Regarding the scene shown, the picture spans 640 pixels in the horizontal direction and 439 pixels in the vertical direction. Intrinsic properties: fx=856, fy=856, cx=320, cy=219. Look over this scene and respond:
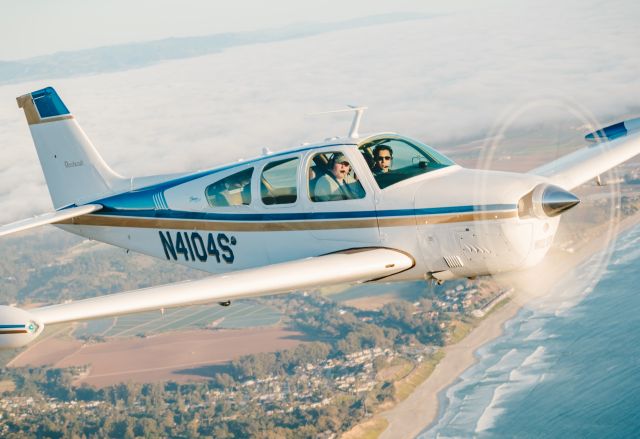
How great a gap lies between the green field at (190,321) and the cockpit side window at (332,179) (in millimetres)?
43895

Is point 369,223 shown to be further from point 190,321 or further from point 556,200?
point 190,321

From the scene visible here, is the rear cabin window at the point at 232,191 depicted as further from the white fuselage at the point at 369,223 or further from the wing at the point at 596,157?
the wing at the point at 596,157

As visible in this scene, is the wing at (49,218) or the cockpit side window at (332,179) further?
the wing at (49,218)

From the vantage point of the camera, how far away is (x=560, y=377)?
4288cm

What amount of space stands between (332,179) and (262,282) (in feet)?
7.15

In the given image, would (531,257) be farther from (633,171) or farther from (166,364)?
(633,171)

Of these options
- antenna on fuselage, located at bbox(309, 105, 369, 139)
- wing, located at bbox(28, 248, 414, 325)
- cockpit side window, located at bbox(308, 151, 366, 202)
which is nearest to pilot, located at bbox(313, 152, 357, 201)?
cockpit side window, located at bbox(308, 151, 366, 202)

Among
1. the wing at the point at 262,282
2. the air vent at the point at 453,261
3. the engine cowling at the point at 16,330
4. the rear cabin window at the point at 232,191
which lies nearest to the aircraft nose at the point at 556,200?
the air vent at the point at 453,261

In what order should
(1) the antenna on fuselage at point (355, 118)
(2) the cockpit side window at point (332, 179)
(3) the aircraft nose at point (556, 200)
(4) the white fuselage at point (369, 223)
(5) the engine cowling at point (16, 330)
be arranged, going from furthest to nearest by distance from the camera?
(1) the antenna on fuselage at point (355, 118), (2) the cockpit side window at point (332, 179), (4) the white fuselage at point (369, 223), (3) the aircraft nose at point (556, 200), (5) the engine cowling at point (16, 330)

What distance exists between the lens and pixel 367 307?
58.9 meters

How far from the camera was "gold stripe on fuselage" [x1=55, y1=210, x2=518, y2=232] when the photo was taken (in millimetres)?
12539

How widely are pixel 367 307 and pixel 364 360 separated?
10.1 m

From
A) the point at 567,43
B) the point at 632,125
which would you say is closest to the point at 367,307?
the point at 632,125

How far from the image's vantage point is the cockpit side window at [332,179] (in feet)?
44.1
